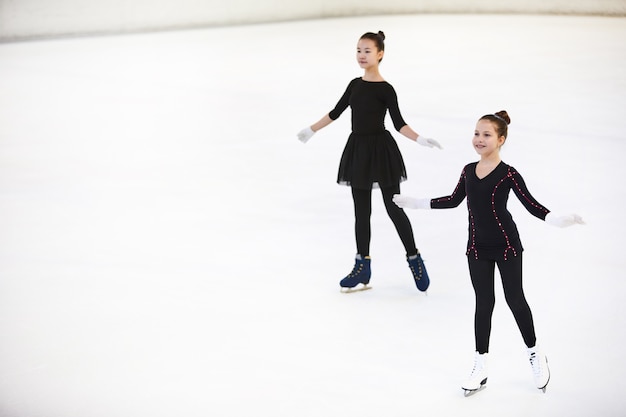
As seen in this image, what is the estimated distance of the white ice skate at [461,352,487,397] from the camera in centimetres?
409

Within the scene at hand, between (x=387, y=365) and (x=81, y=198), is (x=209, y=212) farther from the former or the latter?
(x=387, y=365)

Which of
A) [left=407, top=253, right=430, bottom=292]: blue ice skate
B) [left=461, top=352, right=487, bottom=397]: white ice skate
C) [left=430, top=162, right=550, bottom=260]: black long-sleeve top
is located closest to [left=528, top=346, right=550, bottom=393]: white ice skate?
[left=461, top=352, right=487, bottom=397]: white ice skate

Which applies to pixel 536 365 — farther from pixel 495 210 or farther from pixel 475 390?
pixel 495 210

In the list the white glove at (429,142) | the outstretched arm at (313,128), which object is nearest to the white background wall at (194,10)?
the outstretched arm at (313,128)

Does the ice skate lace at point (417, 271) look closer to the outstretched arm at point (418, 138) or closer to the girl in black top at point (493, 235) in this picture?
the outstretched arm at point (418, 138)

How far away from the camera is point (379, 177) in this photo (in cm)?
516

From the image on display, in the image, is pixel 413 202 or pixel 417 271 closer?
pixel 413 202

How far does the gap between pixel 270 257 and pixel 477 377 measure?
2169 mm

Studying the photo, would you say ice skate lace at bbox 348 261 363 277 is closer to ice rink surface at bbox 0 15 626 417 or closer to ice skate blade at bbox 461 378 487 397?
ice rink surface at bbox 0 15 626 417

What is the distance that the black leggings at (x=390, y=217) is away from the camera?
526 cm

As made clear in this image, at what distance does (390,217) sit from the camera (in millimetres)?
5227

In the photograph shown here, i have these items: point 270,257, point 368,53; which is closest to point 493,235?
point 368,53

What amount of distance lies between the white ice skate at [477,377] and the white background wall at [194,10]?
1533cm

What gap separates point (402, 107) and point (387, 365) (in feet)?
22.8
